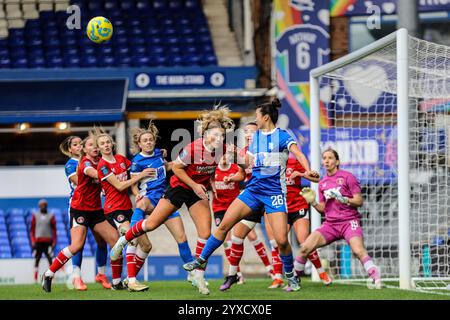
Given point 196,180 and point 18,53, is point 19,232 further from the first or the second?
point 196,180

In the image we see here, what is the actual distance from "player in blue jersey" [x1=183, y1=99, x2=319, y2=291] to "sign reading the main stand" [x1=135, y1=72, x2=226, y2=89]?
13389 mm

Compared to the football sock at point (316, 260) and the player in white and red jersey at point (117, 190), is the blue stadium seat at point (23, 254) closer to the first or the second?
the player in white and red jersey at point (117, 190)

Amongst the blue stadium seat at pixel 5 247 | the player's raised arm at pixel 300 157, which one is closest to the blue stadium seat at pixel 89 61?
the blue stadium seat at pixel 5 247

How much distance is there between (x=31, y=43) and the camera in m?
25.2

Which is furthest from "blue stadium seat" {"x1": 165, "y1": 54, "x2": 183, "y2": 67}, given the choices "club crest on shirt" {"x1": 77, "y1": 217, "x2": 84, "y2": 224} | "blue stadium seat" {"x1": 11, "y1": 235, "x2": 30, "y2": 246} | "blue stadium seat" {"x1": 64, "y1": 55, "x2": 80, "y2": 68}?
"club crest on shirt" {"x1": 77, "y1": 217, "x2": 84, "y2": 224}

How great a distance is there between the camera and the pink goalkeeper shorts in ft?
36.1

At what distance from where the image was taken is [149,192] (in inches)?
435

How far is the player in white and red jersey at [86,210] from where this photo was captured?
1115 cm

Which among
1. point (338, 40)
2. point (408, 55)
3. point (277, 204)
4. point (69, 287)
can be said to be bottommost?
point (69, 287)

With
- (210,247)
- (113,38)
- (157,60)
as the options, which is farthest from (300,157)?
(113,38)

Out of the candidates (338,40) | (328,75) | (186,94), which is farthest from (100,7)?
(328,75)

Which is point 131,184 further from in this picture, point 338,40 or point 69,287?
point 338,40
